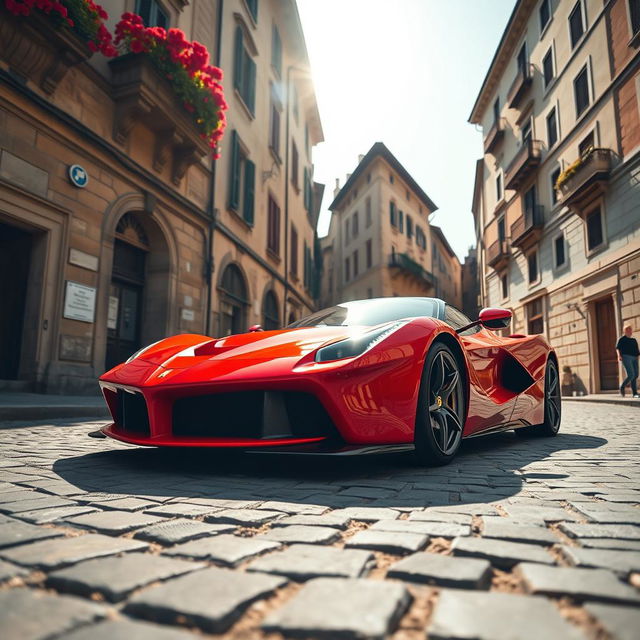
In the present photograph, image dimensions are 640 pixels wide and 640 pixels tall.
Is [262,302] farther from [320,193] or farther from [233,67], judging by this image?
[320,193]

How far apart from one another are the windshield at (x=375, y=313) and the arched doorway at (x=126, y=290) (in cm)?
624

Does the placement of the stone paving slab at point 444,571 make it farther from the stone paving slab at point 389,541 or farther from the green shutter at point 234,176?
the green shutter at point 234,176

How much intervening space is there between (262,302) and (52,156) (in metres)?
8.95

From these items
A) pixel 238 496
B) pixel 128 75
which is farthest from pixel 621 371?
pixel 238 496

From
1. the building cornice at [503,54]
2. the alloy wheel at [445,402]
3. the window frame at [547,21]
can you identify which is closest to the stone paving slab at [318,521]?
the alloy wheel at [445,402]

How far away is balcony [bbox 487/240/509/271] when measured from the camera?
894 inches

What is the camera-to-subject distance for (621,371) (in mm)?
13594

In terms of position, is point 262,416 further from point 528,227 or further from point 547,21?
point 547,21

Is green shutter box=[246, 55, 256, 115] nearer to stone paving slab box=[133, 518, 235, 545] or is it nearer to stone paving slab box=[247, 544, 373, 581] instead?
stone paving slab box=[133, 518, 235, 545]

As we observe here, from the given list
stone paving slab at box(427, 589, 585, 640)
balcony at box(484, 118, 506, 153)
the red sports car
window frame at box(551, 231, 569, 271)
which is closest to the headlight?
the red sports car

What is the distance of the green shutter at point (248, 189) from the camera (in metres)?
14.3

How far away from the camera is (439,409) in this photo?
2.84 meters

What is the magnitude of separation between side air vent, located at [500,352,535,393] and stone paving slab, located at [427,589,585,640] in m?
2.94

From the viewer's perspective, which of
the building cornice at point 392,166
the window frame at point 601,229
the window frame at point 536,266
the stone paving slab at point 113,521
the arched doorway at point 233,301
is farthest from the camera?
the building cornice at point 392,166
